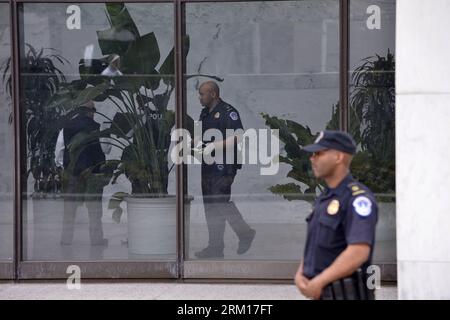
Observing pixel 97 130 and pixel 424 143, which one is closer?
pixel 424 143

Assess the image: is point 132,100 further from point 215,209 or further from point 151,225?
point 215,209

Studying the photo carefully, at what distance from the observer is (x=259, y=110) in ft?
29.5

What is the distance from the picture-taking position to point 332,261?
4859 mm

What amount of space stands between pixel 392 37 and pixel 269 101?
137 centimetres

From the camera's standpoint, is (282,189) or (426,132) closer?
(426,132)

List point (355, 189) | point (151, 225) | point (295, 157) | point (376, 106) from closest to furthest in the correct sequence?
point (355, 189) → point (376, 106) → point (295, 157) → point (151, 225)

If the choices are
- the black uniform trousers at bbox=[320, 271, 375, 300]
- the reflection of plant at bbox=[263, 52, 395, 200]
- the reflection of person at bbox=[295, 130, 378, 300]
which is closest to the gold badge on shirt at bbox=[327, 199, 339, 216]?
the reflection of person at bbox=[295, 130, 378, 300]

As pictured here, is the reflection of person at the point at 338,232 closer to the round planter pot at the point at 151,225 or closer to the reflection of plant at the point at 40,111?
the round planter pot at the point at 151,225

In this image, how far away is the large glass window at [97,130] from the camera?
8.98 m

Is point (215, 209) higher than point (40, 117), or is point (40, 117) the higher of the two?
point (40, 117)

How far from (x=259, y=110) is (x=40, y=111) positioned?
88.1 inches

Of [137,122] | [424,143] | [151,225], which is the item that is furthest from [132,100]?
[424,143]
